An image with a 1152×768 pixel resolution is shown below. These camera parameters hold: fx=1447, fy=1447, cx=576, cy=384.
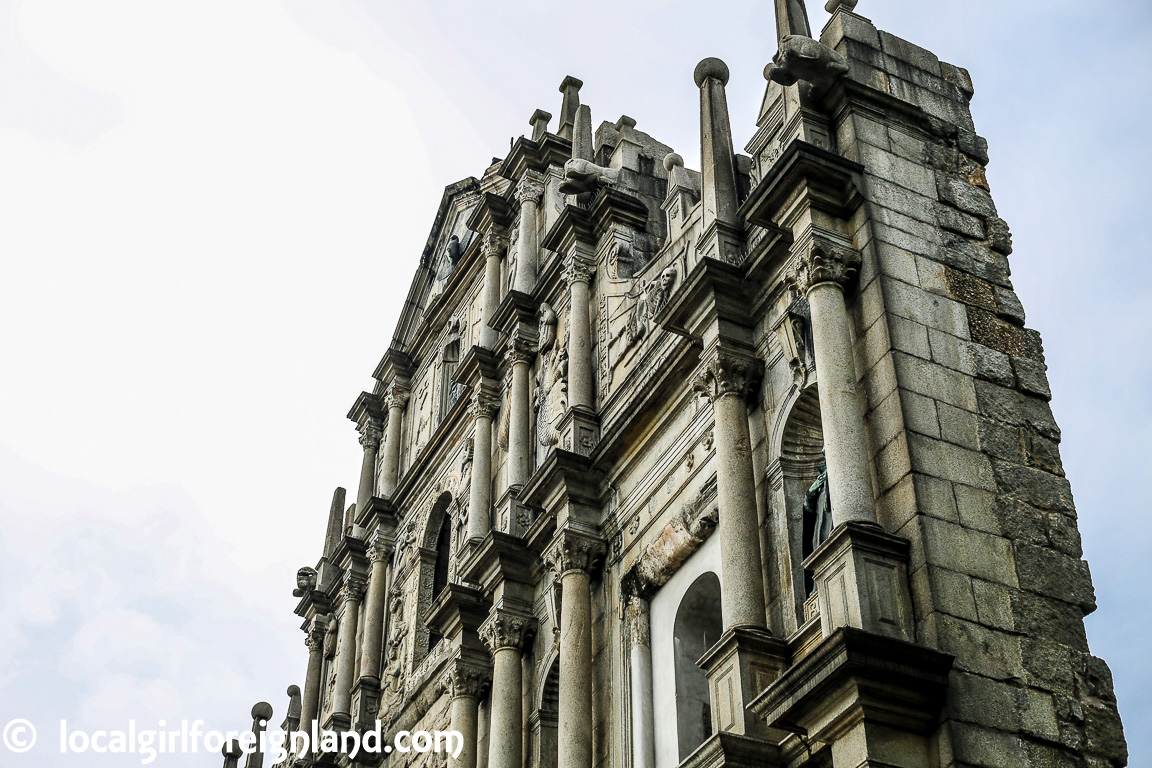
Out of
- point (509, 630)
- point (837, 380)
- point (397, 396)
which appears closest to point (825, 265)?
point (837, 380)

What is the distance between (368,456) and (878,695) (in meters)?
17.7

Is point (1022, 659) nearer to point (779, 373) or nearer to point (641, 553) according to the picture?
point (779, 373)

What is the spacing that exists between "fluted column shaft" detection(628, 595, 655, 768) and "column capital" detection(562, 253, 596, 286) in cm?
508

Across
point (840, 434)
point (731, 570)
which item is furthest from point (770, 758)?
point (840, 434)

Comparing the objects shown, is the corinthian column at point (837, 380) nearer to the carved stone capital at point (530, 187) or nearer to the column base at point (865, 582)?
the column base at point (865, 582)

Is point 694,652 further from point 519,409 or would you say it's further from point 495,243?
point 495,243

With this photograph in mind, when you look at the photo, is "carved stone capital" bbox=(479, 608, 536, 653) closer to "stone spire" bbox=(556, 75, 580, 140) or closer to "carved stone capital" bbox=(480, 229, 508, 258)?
"carved stone capital" bbox=(480, 229, 508, 258)

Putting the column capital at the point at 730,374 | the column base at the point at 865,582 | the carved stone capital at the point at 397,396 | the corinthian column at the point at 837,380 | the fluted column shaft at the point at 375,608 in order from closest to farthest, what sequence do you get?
the column base at the point at 865,582 → the corinthian column at the point at 837,380 → the column capital at the point at 730,374 → the fluted column shaft at the point at 375,608 → the carved stone capital at the point at 397,396

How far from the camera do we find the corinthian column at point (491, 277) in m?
21.4

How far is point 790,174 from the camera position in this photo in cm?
1252

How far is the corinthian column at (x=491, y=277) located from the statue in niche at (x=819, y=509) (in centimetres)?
997

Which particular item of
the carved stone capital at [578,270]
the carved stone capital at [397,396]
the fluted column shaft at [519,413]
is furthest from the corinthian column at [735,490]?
the carved stone capital at [397,396]

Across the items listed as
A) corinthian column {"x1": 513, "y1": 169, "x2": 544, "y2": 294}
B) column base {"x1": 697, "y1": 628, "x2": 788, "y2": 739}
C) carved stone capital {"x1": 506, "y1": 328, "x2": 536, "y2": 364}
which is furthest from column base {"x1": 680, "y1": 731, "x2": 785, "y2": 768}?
corinthian column {"x1": 513, "y1": 169, "x2": 544, "y2": 294}

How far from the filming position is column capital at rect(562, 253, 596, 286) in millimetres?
18172
